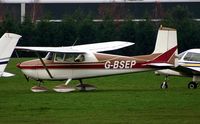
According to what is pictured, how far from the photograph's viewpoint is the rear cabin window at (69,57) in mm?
27469

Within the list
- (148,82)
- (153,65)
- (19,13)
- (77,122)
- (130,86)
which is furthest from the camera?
(19,13)

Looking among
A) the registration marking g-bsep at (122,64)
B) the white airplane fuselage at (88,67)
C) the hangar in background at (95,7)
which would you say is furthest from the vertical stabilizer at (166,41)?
the hangar in background at (95,7)

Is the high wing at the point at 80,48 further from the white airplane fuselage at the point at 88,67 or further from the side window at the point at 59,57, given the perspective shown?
the white airplane fuselage at the point at 88,67

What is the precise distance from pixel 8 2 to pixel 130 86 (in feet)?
212

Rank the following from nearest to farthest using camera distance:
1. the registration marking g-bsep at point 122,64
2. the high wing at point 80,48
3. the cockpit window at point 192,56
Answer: the high wing at point 80,48, the registration marking g-bsep at point 122,64, the cockpit window at point 192,56

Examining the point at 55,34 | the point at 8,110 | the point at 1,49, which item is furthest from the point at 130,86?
the point at 55,34

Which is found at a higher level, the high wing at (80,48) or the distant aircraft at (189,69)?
the high wing at (80,48)

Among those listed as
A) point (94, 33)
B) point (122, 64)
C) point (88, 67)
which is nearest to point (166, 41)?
point (122, 64)

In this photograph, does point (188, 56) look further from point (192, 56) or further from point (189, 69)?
point (189, 69)

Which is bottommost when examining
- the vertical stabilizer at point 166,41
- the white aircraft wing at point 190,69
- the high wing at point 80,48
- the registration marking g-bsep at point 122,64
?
the white aircraft wing at point 190,69

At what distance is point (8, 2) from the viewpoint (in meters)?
93.7

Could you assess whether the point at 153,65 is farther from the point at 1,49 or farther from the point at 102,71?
the point at 1,49

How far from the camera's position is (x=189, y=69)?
28.8 metres

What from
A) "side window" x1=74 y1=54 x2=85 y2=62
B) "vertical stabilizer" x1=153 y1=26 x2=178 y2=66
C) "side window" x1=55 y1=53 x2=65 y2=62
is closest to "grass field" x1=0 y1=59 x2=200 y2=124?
"side window" x1=55 y1=53 x2=65 y2=62
